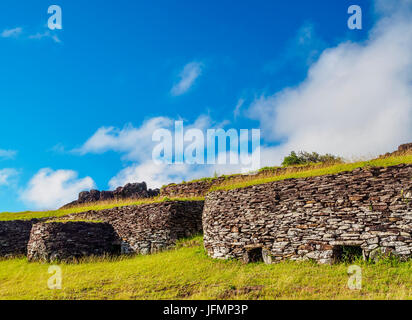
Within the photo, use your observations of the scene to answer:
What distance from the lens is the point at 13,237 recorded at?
21969 millimetres

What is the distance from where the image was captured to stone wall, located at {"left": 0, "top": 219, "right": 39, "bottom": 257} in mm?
21312

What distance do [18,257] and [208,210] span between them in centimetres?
1299

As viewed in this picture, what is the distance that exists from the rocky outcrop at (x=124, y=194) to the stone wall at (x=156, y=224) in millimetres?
12657

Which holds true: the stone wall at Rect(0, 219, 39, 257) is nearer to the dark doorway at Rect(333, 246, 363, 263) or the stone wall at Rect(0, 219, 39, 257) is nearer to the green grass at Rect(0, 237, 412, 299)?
the green grass at Rect(0, 237, 412, 299)

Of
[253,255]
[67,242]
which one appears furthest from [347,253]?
[67,242]

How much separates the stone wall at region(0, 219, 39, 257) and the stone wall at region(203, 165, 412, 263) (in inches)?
558

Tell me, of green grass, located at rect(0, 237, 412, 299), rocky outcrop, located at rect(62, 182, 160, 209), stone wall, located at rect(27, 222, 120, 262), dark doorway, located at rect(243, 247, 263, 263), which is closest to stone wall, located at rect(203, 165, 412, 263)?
dark doorway, located at rect(243, 247, 263, 263)

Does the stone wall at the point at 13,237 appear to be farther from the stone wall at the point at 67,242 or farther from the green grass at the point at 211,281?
the green grass at the point at 211,281

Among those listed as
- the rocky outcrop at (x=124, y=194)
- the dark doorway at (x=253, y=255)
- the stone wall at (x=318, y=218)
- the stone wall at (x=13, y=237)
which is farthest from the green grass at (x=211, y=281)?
the rocky outcrop at (x=124, y=194)

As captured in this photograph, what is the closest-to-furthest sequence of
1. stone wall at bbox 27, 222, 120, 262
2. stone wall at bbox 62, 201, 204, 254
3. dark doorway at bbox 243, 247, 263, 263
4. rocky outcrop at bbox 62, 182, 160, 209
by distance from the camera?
dark doorway at bbox 243, 247, 263, 263 → stone wall at bbox 27, 222, 120, 262 → stone wall at bbox 62, 201, 204, 254 → rocky outcrop at bbox 62, 182, 160, 209

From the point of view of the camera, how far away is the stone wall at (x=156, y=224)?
18.1 meters

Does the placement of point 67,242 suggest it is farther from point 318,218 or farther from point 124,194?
point 124,194
